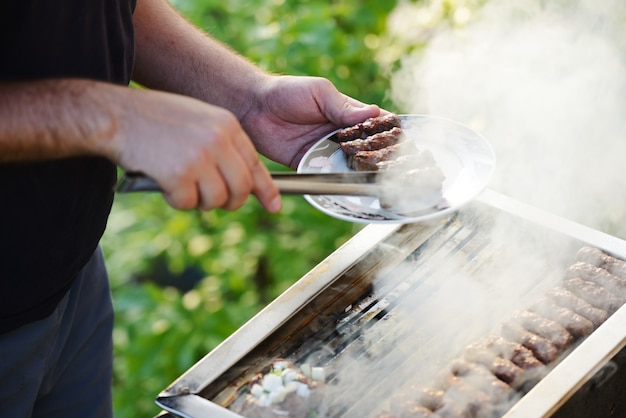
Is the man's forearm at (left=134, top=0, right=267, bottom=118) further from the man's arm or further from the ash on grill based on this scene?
the ash on grill

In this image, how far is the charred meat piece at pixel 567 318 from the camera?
2.84m

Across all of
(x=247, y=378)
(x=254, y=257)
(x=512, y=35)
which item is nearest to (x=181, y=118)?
(x=247, y=378)

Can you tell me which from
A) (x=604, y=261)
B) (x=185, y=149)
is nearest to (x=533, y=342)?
(x=604, y=261)

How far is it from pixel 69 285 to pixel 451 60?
3.16 meters

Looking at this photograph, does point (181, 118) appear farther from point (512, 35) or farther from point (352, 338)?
point (512, 35)

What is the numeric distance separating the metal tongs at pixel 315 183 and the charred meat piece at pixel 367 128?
1.21 feet

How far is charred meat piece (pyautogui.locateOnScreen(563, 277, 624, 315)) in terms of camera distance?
2.92 meters

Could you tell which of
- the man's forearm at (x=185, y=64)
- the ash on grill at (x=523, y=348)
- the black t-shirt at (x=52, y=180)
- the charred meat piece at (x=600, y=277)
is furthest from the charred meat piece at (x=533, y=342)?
the black t-shirt at (x=52, y=180)

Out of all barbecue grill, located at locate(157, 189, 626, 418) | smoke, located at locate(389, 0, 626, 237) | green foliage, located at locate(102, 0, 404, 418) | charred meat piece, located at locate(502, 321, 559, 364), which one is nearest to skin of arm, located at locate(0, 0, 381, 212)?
barbecue grill, located at locate(157, 189, 626, 418)

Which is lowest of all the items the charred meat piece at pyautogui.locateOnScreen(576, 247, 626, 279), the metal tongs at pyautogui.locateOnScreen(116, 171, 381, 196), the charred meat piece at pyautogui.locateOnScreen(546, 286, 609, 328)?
the charred meat piece at pyautogui.locateOnScreen(546, 286, 609, 328)

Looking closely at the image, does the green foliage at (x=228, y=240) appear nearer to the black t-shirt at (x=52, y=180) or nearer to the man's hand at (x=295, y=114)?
the man's hand at (x=295, y=114)

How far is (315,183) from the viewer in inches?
95.3

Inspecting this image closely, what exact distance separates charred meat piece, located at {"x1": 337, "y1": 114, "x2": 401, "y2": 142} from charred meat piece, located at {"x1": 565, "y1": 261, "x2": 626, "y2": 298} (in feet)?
3.10

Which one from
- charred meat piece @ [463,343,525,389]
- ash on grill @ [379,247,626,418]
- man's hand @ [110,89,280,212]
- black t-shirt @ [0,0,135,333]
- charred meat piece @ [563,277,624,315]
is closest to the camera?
man's hand @ [110,89,280,212]
